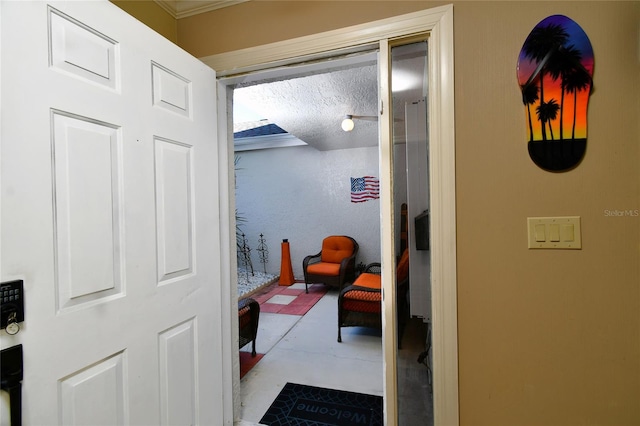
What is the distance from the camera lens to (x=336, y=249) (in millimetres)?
5074

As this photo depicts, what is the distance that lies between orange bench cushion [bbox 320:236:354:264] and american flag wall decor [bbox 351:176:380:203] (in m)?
0.78

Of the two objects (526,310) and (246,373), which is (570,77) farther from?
(246,373)

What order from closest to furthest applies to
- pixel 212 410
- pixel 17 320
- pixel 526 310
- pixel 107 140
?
pixel 17 320
pixel 107 140
pixel 526 310
pixel 212 410

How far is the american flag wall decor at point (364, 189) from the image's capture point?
16.8ft

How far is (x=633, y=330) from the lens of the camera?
100 centimetres

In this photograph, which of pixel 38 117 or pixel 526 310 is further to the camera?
pixel 526 310

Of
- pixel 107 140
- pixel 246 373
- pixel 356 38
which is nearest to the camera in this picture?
pixel 107 140

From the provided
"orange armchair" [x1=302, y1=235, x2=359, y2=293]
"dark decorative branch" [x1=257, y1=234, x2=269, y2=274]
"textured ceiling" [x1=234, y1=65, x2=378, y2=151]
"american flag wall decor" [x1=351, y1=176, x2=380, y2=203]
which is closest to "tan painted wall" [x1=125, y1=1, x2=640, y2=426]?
"textured ceiling" [x1=234, y1=65, x2=378, y2=151]

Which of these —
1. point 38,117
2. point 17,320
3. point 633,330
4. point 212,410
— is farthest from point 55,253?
point 633,330

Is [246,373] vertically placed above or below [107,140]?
below

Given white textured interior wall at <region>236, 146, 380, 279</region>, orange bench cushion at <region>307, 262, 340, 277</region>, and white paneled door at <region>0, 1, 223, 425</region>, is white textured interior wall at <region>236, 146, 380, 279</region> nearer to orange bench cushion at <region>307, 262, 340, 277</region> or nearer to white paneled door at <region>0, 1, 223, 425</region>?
orange bench cushion at <region>307, 262, 340, 277</region>

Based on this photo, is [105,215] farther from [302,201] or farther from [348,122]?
[302,201]

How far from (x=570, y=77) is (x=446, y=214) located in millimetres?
640

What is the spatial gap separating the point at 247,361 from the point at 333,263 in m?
2.59
